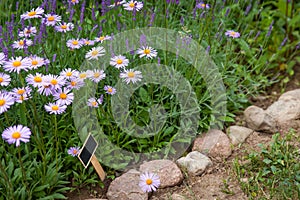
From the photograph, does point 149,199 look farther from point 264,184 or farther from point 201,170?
point 264,184

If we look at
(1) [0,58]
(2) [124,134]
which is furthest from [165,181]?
(1) [0,58]

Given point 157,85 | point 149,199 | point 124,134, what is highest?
point 157,85

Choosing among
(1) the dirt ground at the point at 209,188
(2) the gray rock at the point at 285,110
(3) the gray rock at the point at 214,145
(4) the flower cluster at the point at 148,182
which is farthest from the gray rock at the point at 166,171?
(2) the gray rock at the point at 285,110

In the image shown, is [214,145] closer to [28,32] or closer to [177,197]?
[177,197]

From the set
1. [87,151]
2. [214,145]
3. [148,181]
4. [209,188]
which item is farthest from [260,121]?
[87,151]

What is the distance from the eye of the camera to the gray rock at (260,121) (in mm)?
3434

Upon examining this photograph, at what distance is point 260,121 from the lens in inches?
135

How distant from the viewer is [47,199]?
263 cm

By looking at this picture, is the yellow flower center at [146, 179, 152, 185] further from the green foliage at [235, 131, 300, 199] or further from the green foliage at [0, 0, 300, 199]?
the green foliage at [235, 131, 300, 199]

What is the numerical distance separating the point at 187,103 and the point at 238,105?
512 millimetres

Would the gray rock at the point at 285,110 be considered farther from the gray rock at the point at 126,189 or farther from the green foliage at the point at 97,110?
the gray rock at the point at 126,189

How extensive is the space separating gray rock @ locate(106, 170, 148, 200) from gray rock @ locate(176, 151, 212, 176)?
34 cm

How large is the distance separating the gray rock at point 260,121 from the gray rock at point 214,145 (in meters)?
0.28

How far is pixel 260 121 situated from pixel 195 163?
0.69 meters
